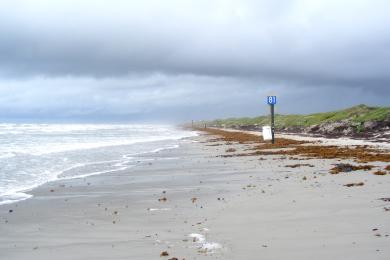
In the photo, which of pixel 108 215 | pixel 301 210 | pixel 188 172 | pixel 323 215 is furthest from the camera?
pixel 188 172

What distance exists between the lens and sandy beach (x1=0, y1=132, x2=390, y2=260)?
6754mm

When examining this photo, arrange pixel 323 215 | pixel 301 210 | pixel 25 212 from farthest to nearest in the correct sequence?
1. pixel 25 212
2. pixel 301 210
3. pixel 323 215

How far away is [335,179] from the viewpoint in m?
13.8

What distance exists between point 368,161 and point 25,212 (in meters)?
13.1

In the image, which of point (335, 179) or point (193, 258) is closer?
point (193, 258)

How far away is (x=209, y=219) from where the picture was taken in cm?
923

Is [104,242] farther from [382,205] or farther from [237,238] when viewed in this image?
[382,205]

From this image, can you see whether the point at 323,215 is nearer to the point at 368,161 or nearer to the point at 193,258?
the point at 193,258

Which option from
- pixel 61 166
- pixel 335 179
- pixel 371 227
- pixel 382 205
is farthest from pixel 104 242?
pixel 61 166

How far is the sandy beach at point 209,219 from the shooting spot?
675 centimetres

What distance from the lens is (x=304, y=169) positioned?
57.2 feet

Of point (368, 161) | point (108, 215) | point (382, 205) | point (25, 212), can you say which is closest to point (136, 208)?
point (108, 215)

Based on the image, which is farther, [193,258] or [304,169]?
[304,169]

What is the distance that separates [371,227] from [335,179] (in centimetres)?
657
